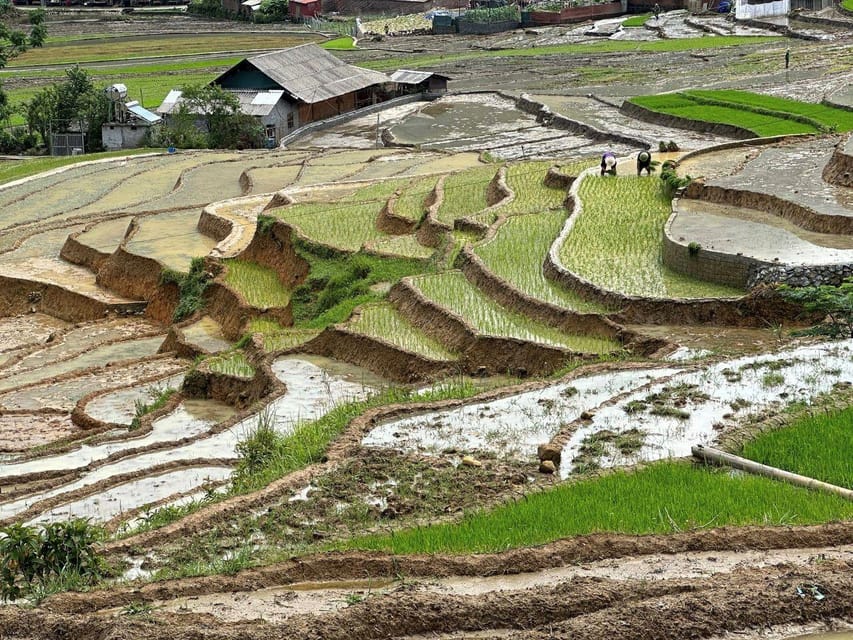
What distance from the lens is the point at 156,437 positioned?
13.6 metres

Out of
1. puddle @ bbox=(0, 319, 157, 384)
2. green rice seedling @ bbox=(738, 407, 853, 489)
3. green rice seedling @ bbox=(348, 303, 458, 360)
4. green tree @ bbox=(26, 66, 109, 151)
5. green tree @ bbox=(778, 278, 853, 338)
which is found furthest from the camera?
green tree @ bbox=(26, 66, 109, 151)

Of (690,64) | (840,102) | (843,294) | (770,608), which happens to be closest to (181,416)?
(843,294)

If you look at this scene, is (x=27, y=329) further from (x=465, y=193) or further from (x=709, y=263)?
(x=709, y=263)

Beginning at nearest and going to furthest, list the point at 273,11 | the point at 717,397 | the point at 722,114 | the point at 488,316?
1. the point at 717,397
2. the point at 488,316
3. the point at 722,114
4. the point at 273,11

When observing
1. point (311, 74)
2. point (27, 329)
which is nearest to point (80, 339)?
point (27, 329)

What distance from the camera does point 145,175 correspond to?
32094 millimetres

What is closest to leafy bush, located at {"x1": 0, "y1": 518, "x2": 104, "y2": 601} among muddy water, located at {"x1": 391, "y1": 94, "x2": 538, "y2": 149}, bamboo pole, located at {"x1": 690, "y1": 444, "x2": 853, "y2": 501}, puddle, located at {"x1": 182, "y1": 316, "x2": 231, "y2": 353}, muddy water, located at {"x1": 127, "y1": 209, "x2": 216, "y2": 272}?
bamboo pole, located at {"x1": 690, "y1": 444, "x2": 853, "y2": 501}

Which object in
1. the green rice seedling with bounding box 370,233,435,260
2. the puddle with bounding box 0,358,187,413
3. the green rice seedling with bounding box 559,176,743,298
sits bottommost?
the puddle with bounding box 0,358,187,413

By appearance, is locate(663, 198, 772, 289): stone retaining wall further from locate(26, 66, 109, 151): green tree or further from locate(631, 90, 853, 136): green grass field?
locate(26, 66, 109, 151): green tree

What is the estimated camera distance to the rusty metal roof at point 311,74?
39.3 metres

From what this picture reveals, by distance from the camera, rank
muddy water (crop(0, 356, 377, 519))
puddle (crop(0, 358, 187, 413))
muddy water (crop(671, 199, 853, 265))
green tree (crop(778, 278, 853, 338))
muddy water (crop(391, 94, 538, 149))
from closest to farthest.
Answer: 1. muddy water (crop(0, 356, 377, 519))
2. green tree (crop(778, 278, 853, 338))
3. muddy water (crop(671, 199, 853, 265))
4. puddle (crop(0, 358, 187, 413))
5. muddy water (crop(391, 94, 538, 149))

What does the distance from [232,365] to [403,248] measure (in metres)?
4.26

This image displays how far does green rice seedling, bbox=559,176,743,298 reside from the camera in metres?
14.4

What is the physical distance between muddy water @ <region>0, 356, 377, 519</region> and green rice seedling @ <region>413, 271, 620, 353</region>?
4.31ft
